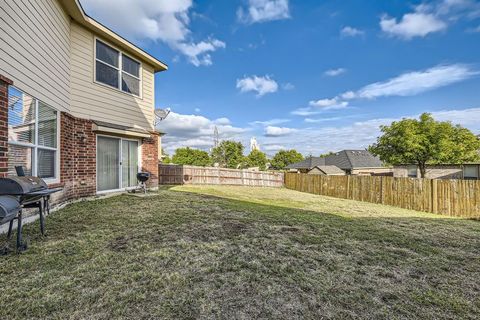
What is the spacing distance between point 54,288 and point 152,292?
3.10 ft

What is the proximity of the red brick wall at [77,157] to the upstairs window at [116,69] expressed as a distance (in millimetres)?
1715

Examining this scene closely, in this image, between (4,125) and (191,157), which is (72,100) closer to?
(4,125)

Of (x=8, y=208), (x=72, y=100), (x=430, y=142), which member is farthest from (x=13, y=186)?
(x=430, y=142)

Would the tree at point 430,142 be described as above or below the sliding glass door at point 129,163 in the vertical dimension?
above

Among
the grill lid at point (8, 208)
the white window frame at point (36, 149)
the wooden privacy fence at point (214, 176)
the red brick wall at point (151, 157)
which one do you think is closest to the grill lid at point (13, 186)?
the grill lid at point (8, 208)

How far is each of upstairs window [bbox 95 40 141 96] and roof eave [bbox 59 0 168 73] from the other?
287 millimetres

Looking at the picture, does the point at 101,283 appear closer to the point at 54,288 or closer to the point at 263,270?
the point at 54,288

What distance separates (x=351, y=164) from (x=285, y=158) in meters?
18.6

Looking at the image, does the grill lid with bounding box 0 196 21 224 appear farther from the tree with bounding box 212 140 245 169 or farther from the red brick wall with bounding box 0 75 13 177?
the tree with bounding box 212 140 245 169

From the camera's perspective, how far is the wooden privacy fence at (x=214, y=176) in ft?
48.6

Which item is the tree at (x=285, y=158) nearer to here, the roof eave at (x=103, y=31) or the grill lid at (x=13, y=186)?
the roof eave at (x=103, y=31)

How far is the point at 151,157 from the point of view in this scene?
9.34 meters

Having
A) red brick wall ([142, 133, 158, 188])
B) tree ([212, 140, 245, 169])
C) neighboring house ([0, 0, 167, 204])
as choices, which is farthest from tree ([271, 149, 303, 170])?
neighboring house ([0, 0, 167, 204])

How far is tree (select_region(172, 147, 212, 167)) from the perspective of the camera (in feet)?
162
